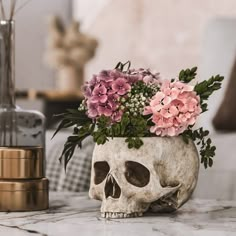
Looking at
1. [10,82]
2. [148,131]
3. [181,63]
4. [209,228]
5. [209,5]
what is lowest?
[209,228]

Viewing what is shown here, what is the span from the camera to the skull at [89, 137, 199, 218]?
1048 mm

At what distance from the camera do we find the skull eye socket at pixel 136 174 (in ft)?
3.46

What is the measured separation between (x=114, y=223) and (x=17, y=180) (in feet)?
0.66

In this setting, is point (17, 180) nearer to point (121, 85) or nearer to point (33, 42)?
point (121, 85)

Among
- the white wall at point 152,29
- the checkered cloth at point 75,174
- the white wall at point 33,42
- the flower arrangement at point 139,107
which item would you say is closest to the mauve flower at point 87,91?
the flower arrangement at point 139,107

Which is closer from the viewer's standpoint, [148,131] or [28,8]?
[148,131]

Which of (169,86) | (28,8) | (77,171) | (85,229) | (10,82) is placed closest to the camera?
(85,229)

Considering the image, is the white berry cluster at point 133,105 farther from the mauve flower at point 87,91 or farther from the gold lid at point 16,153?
the gold lid at point 16,153

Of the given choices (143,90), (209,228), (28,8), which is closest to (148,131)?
(143,90)

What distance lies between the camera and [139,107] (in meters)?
1.07

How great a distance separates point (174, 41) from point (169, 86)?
2.53 meters

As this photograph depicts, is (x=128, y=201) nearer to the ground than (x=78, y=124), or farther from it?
nearer to the ground

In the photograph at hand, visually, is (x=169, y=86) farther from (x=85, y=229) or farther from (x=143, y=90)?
(x=85, y=229)

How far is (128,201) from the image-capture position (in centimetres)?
105
